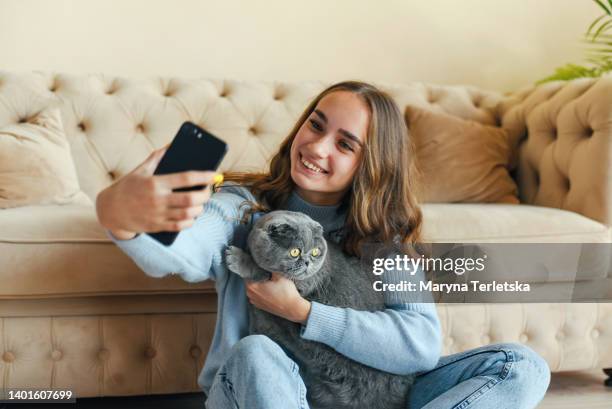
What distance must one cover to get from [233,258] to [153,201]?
0.25 metres

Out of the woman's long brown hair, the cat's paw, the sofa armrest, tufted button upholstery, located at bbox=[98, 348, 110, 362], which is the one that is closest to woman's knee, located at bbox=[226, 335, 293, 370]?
the cat's paw

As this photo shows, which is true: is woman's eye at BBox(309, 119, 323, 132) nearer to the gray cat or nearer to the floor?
the gray cat

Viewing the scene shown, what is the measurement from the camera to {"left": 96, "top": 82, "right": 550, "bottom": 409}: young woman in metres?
0.78

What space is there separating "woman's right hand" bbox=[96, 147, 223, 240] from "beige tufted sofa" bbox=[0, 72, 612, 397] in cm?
56

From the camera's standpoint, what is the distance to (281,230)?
36.6 inches

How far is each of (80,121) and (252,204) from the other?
996 millimetres

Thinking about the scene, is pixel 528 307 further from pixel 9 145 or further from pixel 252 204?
pixel 9 145

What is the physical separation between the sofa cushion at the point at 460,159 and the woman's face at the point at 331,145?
78cm

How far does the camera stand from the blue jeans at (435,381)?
91 cm

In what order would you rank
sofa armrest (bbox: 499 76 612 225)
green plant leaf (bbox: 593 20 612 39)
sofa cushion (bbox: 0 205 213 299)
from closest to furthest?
sofa cushion (bbox: 0 205 213 299) → sofa armrest (bbox: 499 76 612 225) → green plant leaf (bbox: 593 20 612 39)

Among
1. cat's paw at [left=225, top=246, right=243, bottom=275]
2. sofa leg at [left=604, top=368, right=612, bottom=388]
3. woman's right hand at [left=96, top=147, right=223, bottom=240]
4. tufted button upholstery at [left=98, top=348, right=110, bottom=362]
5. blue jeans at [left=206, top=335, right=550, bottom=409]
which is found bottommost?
sofa leg at [left=604, top=368, right=612, bottom=388]

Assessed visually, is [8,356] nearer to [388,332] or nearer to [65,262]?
[65,262]

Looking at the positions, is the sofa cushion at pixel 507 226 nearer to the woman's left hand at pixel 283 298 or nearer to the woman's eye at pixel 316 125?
the woman's eye at pixel 316 125

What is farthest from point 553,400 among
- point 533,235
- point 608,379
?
point 533,235
